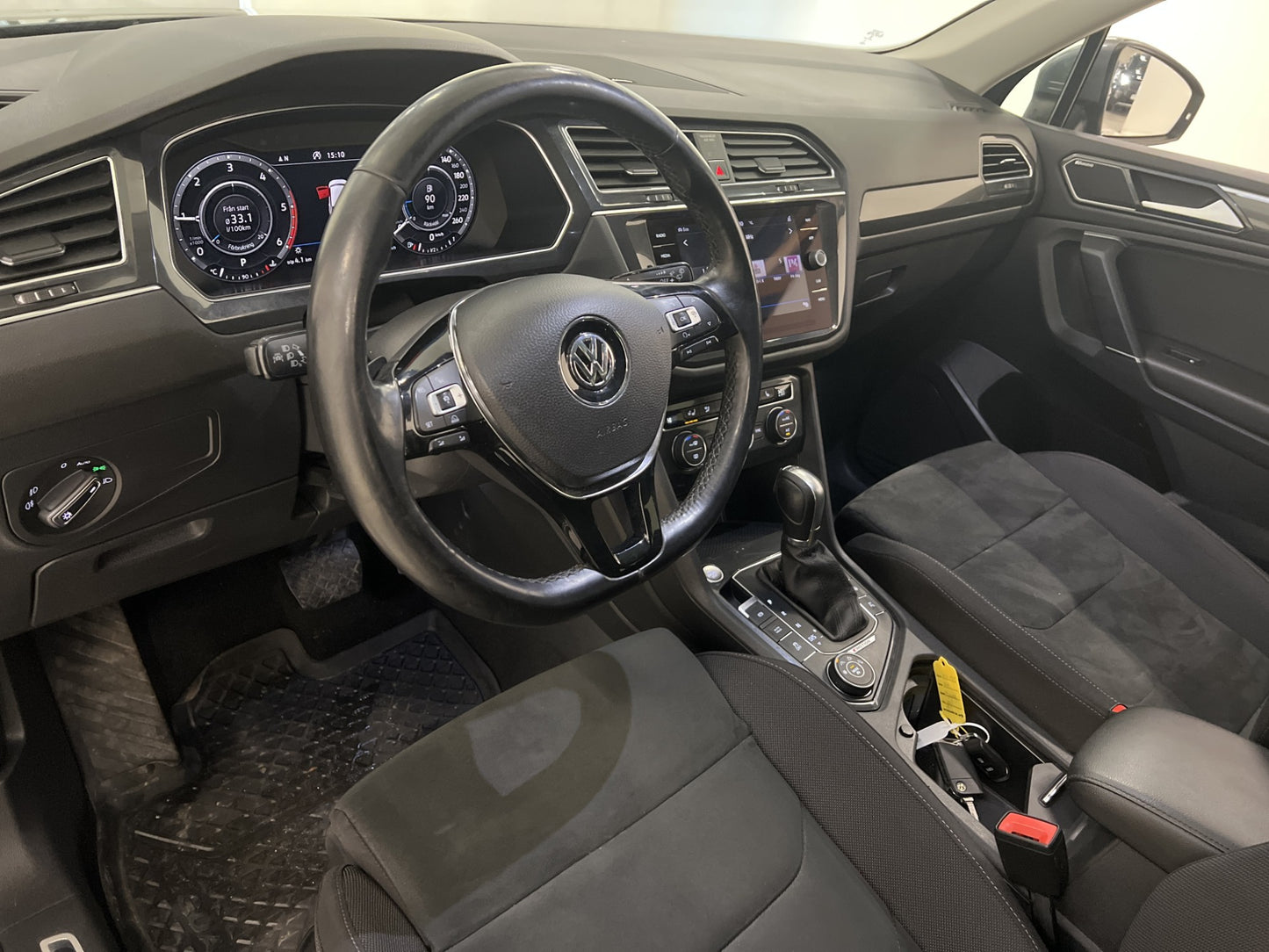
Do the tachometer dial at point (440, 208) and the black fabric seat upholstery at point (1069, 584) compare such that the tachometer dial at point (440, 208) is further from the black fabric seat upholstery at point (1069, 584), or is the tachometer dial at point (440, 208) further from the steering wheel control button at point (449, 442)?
the black fabric seat upholstery at point (1069, 584)

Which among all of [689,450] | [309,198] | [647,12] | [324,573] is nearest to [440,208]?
[309,198]

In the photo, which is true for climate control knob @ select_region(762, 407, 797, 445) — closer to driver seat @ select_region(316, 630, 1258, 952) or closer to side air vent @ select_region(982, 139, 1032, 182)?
driver seat @ select_region(316, 630, 1258, 952)

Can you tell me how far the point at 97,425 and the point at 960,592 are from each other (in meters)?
1.09

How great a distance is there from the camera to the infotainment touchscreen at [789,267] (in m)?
1.33

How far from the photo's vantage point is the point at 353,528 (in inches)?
61.3

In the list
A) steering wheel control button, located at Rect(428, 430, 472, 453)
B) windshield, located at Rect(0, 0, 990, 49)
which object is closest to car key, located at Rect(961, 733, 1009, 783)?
steering wheel control button, located at Rect(428, 430, 472, 453)

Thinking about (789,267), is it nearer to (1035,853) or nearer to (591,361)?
(591,361)

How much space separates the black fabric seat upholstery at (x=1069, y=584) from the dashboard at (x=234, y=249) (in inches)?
11.3

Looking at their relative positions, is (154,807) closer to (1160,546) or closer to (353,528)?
(353,528)

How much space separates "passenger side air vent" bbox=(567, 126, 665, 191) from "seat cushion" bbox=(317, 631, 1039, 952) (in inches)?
24.1

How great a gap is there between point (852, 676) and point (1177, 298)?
121cm

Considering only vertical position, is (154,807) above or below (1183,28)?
below

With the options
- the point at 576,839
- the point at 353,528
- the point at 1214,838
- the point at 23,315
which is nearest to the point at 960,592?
the point at 1214,838

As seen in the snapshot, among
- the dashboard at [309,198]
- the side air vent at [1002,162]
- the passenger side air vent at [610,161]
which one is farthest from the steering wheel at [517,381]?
the side air vent at [1002,162]
